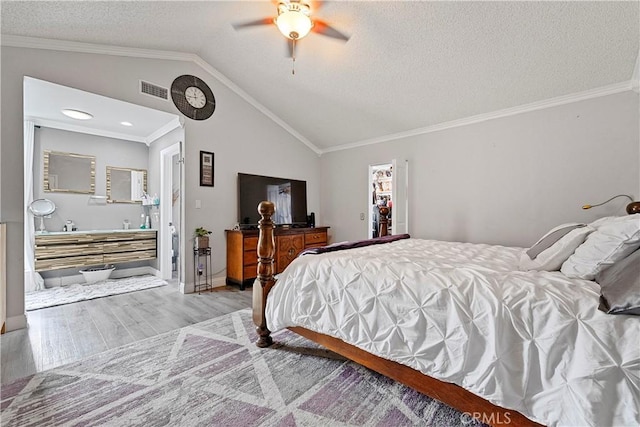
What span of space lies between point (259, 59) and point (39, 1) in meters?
1.98

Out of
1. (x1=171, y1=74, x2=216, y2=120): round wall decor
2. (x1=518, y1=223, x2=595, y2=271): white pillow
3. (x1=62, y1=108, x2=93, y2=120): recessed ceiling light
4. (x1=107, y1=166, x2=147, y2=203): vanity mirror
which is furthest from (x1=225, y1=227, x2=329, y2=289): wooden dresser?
(x1=518, y1=223, x2=595, y2=271): white pillow

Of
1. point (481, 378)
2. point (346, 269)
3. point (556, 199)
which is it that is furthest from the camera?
point (556, 199)

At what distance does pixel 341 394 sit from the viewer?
1.60 m

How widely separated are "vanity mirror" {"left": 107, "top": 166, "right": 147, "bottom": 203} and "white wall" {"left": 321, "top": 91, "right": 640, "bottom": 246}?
4.27m

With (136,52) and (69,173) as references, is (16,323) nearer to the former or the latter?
(69,173)

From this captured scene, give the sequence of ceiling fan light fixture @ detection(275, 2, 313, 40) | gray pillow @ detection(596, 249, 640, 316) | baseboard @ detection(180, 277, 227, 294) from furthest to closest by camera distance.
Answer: baseboard @ detection(180, 277, 227, 294) → ceiling fan light fixture @ detection(275, 2, 313, 40) → gray pillow @ detection(596, 249, 640, 316)

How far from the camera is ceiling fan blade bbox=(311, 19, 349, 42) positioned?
2.69 m

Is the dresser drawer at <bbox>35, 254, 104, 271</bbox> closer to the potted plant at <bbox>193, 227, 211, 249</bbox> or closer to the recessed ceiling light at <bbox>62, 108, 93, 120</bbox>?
the potted plant at <bbox>193, 227, 211, 249</bbox>

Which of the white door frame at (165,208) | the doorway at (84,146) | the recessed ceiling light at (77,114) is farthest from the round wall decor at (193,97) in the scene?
the recessed ceiling light at (77,114)

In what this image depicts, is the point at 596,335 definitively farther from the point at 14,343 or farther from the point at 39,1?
the point at 39,1

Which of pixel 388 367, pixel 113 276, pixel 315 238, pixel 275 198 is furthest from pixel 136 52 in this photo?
pixel 388 367

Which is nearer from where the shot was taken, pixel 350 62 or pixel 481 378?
pixel 481 378

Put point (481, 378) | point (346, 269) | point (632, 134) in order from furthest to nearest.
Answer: point (632, 134) < point (346, 269) < point (481, 378)

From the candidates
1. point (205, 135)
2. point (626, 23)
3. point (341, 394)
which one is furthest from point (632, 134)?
point (205, 135)
